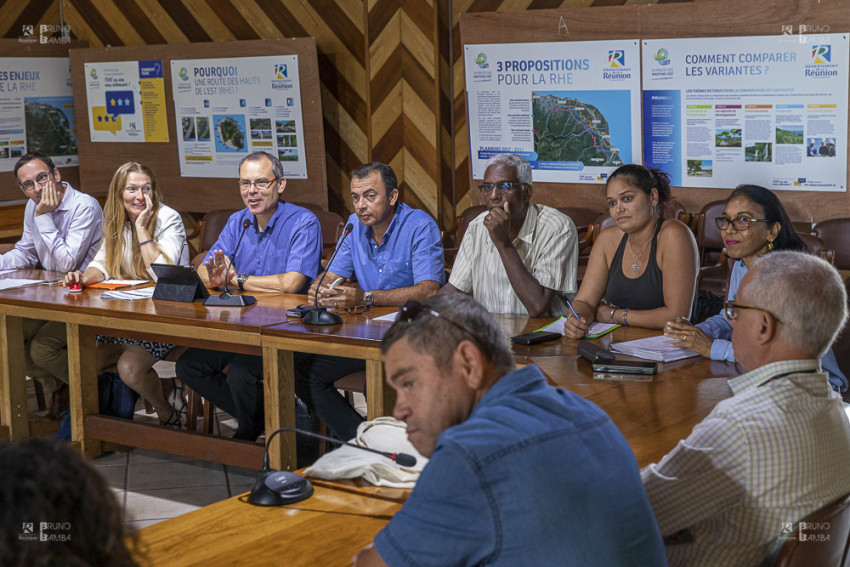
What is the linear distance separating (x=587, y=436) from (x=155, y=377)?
10.7 feet

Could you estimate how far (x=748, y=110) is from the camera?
220 inches

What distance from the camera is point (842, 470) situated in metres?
1.77

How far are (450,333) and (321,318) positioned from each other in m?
1.99

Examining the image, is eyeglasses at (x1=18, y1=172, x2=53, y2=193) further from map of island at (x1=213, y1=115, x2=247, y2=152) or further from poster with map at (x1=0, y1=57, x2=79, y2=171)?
poster with map at (x1=0, y1=57, x2=79, y2=171)

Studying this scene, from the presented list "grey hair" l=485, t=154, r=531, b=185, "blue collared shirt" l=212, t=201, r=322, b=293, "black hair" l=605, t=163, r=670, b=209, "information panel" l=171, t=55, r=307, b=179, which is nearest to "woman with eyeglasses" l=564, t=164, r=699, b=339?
"black hair" l=605, t=163, r=670, b=209

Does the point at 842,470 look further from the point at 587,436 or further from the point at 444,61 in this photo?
the point at 444,61

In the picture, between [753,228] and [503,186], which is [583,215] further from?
[753,228]

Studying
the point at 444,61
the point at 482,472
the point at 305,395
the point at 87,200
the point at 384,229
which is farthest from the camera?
the point at 444,61

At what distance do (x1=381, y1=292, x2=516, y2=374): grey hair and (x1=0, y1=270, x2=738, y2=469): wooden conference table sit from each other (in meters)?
0.73

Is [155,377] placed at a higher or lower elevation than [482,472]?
lower

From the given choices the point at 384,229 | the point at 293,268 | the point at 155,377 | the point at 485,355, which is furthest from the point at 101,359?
the point at 485,355

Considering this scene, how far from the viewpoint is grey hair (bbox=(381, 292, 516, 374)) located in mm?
1531

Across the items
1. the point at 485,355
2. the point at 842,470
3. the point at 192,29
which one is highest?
the point at 192,29

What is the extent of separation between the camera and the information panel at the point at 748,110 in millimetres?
5320
